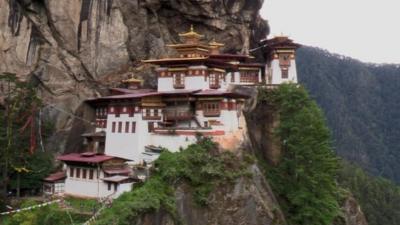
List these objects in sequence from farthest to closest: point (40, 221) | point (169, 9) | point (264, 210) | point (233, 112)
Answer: point (169, 9) → point (233, 112) → point (264, 210) → point (40, 221)

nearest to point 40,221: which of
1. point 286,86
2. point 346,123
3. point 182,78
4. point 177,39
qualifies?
point 182,78

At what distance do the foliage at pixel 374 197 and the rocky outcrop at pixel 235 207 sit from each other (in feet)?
144

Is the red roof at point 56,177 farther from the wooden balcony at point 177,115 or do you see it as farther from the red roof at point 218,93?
the red roof at point 218,93

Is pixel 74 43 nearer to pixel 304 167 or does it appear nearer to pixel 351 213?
pixel 304 167

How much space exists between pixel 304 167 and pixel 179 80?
1201 centimetres

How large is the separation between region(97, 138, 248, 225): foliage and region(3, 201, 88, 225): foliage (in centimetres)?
269

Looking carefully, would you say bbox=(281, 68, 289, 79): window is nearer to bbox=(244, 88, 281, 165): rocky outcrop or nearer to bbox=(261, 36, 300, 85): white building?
bbox=(261, 36, 300, 85): white building

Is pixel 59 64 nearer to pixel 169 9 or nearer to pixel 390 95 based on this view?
pixel 169 9

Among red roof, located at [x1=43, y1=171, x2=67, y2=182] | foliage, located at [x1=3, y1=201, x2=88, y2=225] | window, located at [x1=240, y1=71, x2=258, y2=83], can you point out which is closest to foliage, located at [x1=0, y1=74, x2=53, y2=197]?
red roof, located at [x1=43, y1=171, x2=67, y2=182]

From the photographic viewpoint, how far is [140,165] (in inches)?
1469

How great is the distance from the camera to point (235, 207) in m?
34.7

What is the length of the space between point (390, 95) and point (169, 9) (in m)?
157

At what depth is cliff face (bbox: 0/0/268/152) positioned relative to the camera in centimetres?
4216

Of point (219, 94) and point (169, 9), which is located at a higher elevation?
point (169, 9)
